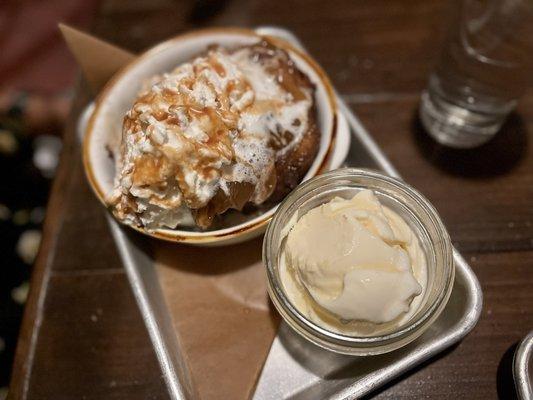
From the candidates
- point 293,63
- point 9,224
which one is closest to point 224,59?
point 293,63

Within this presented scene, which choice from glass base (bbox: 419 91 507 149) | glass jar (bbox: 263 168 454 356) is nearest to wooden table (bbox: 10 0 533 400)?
glass base (bbox: 419 91 507 149)

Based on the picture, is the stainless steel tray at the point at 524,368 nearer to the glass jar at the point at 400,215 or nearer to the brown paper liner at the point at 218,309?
the glass jar at the point at 400,215

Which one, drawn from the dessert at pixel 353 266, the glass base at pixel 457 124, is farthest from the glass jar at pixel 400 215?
the glass base at pixel 457 124

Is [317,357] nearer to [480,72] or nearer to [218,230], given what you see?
[218,230]

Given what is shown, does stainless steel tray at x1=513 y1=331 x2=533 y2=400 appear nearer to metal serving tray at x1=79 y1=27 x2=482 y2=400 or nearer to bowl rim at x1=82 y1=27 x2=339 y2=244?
metal serving tray at x1=79 y1=27 x2=482 y2=400

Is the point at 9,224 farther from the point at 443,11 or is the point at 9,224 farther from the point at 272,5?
the point at 443,11

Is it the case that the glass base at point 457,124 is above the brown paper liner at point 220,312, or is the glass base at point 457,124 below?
above
